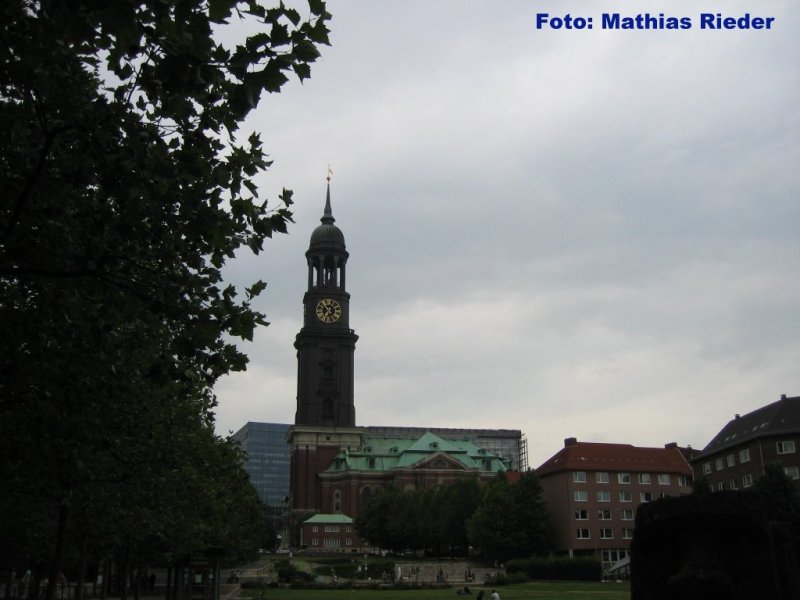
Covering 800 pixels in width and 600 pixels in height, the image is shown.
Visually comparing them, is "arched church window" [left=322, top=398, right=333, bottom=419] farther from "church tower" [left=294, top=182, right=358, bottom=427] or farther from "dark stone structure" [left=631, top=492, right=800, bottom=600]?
"dark stone structure" [left=631, top=492, right=800, bottom=600]

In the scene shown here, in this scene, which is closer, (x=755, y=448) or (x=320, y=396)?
(x=755, y=448)

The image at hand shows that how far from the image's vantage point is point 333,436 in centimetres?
13375

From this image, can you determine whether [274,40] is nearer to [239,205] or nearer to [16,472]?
[239,205]

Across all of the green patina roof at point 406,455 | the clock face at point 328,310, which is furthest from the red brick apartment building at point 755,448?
the clock face at point 328,310

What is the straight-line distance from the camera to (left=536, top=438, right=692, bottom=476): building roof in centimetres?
9181

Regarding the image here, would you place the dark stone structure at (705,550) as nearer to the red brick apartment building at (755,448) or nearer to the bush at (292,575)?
the red brick apartment building at (755,448)

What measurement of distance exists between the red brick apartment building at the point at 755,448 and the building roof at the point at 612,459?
14.7 feet

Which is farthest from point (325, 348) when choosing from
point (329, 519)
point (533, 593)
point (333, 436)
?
point (533, 593)

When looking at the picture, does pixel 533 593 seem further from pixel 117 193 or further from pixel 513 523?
pixel 117 193

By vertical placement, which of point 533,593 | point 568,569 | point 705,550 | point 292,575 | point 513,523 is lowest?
point 533,593

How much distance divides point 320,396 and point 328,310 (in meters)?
13.8

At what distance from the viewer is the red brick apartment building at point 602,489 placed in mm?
88750

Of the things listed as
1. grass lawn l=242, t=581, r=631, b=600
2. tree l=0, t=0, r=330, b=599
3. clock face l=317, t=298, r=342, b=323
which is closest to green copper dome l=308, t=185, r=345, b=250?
clock face l=317, t=298, r=342, b=323

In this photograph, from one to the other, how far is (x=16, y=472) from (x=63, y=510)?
13.8 ft
